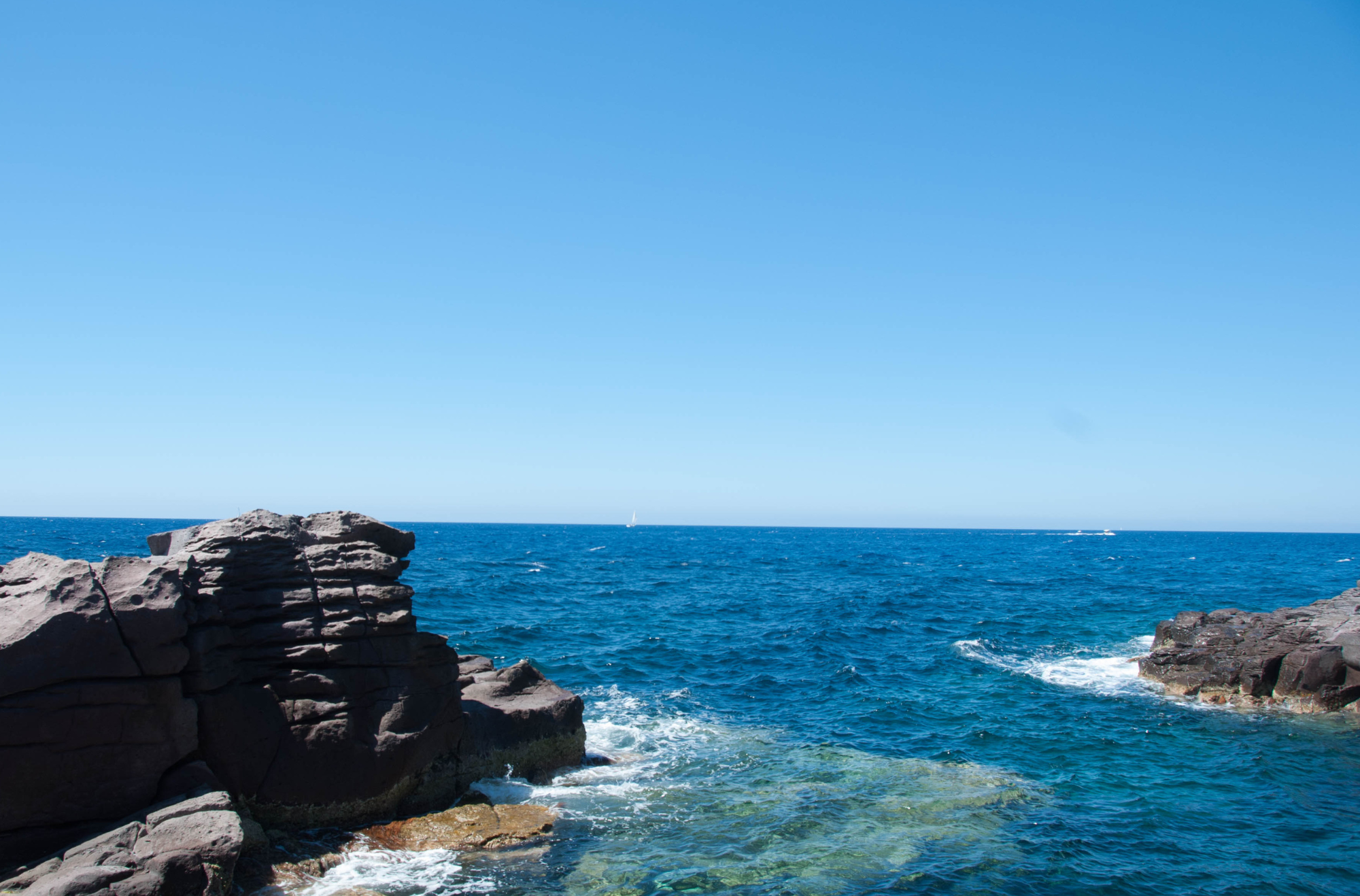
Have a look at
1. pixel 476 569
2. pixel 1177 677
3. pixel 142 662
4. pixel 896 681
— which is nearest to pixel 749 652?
pixel 896 681

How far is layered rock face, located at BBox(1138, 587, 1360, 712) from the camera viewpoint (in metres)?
25.6

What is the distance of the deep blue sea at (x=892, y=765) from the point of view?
47.9 feet

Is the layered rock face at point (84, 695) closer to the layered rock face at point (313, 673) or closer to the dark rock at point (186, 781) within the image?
the dark rock at point (186, 781)

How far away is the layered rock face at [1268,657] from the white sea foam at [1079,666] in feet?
3.44

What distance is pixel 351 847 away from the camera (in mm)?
14852

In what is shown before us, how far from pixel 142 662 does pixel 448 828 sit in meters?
6.34

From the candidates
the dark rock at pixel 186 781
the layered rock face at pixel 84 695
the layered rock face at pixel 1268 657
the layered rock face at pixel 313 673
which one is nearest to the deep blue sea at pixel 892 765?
the layered rock face at pixel 1268 657

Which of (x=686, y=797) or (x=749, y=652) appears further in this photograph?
(x=749, y=652)

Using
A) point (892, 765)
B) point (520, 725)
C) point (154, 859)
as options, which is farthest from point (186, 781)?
point (892, 765)

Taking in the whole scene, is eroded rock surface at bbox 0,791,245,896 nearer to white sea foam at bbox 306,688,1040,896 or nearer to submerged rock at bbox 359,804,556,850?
white sea foam at bbox 306,688,1040,896

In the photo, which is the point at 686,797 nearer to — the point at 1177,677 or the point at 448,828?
the point at 448,828

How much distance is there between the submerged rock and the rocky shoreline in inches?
4.2

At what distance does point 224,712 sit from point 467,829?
16.6ft

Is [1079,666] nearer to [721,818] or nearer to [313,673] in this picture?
[721,818]
